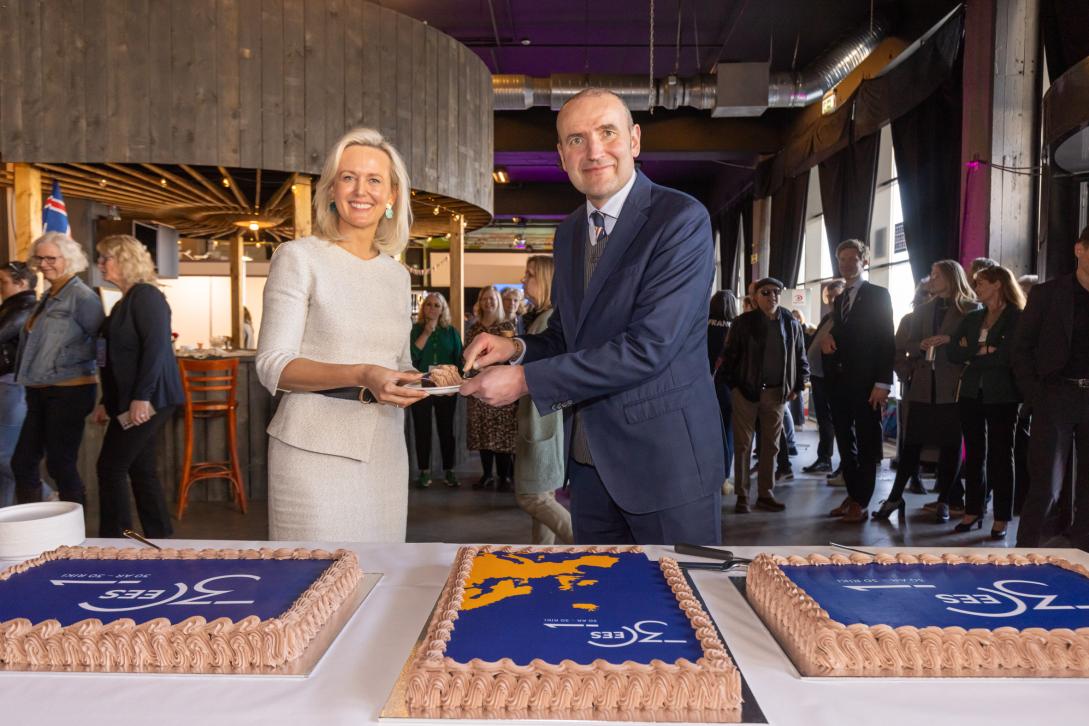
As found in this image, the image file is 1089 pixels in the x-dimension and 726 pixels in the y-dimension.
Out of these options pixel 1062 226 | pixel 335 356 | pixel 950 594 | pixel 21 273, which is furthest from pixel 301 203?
pixel 950 594

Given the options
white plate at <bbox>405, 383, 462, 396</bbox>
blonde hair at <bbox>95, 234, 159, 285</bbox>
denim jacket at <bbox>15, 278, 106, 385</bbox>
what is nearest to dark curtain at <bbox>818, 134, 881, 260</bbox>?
blonde hair at <bbox>95, 234, 159, 285</bbox>

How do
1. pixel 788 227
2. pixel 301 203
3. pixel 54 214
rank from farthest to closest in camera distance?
pixel 788 227, pixel 301 203, pixel 54 214

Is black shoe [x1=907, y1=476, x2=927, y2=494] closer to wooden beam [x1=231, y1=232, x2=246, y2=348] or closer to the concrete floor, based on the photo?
the concrete floor

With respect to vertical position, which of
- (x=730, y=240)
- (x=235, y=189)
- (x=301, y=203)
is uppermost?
(x=730, y=240)

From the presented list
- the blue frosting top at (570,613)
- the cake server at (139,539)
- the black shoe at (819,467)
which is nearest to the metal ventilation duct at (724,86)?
the black shoe at (819,467)

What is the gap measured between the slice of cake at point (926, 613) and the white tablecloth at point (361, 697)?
2cm

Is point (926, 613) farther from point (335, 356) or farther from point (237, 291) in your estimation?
point (237, 291)

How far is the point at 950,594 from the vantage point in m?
0.94

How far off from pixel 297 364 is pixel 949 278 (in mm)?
4539

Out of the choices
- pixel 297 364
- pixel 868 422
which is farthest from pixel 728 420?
pixel 297 364

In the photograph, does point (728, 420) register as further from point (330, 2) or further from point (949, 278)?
point (330, 2)

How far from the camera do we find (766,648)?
2.89 feet

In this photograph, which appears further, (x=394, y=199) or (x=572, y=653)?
(x=394, y=199)

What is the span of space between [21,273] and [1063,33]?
258 inches
